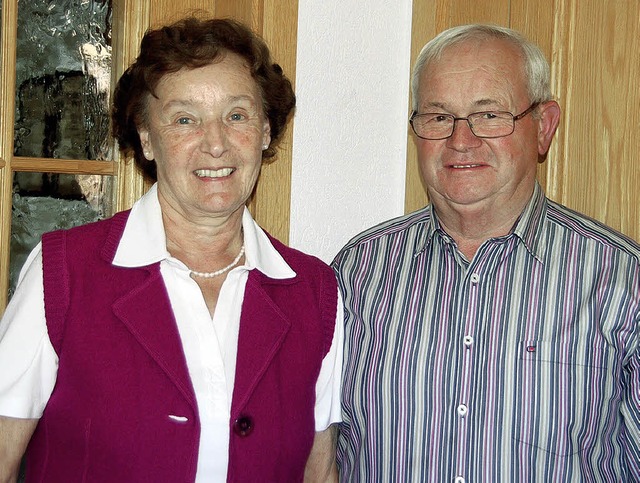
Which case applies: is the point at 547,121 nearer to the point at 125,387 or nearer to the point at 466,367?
the point at 466,367

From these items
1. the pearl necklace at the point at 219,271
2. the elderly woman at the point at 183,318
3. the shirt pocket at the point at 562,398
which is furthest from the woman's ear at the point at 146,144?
the shirt pocket at the point at 562,398

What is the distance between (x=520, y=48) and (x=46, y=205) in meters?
1.17

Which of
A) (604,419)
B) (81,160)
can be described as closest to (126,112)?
(81,160)

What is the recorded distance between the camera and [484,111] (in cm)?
198

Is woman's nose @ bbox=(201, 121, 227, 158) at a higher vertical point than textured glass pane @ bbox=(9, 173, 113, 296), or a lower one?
higher

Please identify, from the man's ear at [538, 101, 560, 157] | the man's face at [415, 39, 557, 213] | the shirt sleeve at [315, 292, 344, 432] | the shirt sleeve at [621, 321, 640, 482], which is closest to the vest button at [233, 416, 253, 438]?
the shirt sleeve at [315, 292, 344, 432]

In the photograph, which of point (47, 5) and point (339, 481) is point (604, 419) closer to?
point (339, 481)

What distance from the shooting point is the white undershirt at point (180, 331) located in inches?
67.5

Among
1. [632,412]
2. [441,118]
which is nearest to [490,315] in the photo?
Answer: [632,412]

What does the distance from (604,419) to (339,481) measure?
0.65 metres

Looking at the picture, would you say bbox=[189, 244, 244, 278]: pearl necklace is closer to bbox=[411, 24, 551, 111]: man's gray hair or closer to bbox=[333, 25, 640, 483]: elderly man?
bbox=[333, 25, 640, 483]: elderly man

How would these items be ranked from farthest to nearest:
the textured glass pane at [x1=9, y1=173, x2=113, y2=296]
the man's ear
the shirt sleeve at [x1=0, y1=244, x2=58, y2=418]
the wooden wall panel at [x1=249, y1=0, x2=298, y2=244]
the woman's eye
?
the wooden wall panel at [x1=249, y1=0, x2=298, y2=244] → the textured glass pane at [x1=9, y1=173, x2=113, y2=296] → the man's ear → the woman's eye → the shirt sleeve at [x1=0, y1=244, x2=58, y2=418]

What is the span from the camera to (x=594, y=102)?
2.02m

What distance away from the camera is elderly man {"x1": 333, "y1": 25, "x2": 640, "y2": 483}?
1846mm
